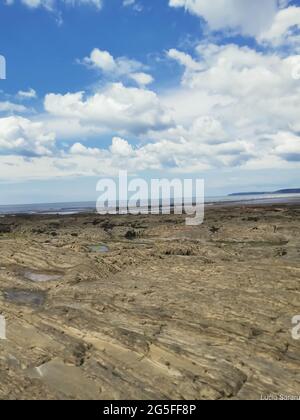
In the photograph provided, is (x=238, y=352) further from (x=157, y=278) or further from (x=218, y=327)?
(x=157, y=278)

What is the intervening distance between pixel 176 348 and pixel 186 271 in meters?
9.56

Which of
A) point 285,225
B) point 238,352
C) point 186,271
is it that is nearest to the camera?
point 238,352

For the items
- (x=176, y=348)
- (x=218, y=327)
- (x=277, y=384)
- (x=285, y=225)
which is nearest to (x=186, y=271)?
(x=218, y=327)

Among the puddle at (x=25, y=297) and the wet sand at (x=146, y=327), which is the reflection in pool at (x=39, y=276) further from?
the puddle at (x=25, y=297)

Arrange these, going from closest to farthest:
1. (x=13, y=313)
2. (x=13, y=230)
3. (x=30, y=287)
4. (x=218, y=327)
→ (x=218, y=327) → (x=13, y=313) → (x=30, y=287) → (x=13, y=230)

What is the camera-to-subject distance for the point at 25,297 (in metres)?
18.7

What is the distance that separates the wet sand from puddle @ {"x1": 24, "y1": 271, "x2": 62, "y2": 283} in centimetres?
6

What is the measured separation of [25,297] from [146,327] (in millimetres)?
6774

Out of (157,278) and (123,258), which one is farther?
(123,258)

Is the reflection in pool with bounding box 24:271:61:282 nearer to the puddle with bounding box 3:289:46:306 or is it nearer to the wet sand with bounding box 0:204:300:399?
the wet sand with bounding box 0:204:300:399

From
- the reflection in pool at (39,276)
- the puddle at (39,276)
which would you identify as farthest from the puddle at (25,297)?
the reflection in pool at (39,276)

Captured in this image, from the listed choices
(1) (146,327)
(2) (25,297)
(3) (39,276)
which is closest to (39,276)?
(3) (39,276)

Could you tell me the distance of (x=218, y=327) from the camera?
14742 mm

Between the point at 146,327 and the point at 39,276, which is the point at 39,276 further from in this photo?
the point at 146,327
